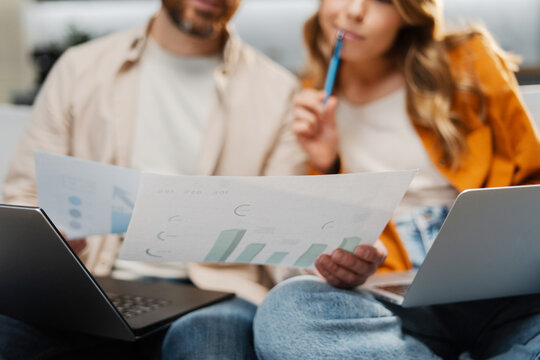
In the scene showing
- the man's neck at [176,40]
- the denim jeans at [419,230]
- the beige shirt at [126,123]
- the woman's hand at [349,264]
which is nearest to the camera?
the woman's hand at [349,264]

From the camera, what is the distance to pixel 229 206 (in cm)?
69

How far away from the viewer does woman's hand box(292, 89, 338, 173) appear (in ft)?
3.39

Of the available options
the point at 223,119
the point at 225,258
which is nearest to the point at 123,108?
the point at 223,119

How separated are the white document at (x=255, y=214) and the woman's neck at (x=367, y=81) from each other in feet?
1.51

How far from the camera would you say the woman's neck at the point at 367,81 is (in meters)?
1.17

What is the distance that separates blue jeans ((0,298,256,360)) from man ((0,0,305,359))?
0.18 meters

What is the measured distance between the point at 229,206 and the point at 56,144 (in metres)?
0.62

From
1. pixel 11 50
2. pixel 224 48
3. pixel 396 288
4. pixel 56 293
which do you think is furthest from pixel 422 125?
pixel 11 50

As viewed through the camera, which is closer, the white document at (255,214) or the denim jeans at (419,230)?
the white document at (255,214)

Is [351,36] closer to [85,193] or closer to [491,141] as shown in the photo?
[491,141]

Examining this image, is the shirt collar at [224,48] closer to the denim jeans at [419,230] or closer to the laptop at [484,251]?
the denim jeans at [419,230]

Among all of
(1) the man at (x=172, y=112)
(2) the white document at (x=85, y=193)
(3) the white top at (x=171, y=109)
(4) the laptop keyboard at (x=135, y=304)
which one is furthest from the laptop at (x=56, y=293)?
(3) the white top at (x=171, y=109)

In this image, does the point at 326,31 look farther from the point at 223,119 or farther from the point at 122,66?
the point at 122,66

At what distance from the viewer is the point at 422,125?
1092mm
